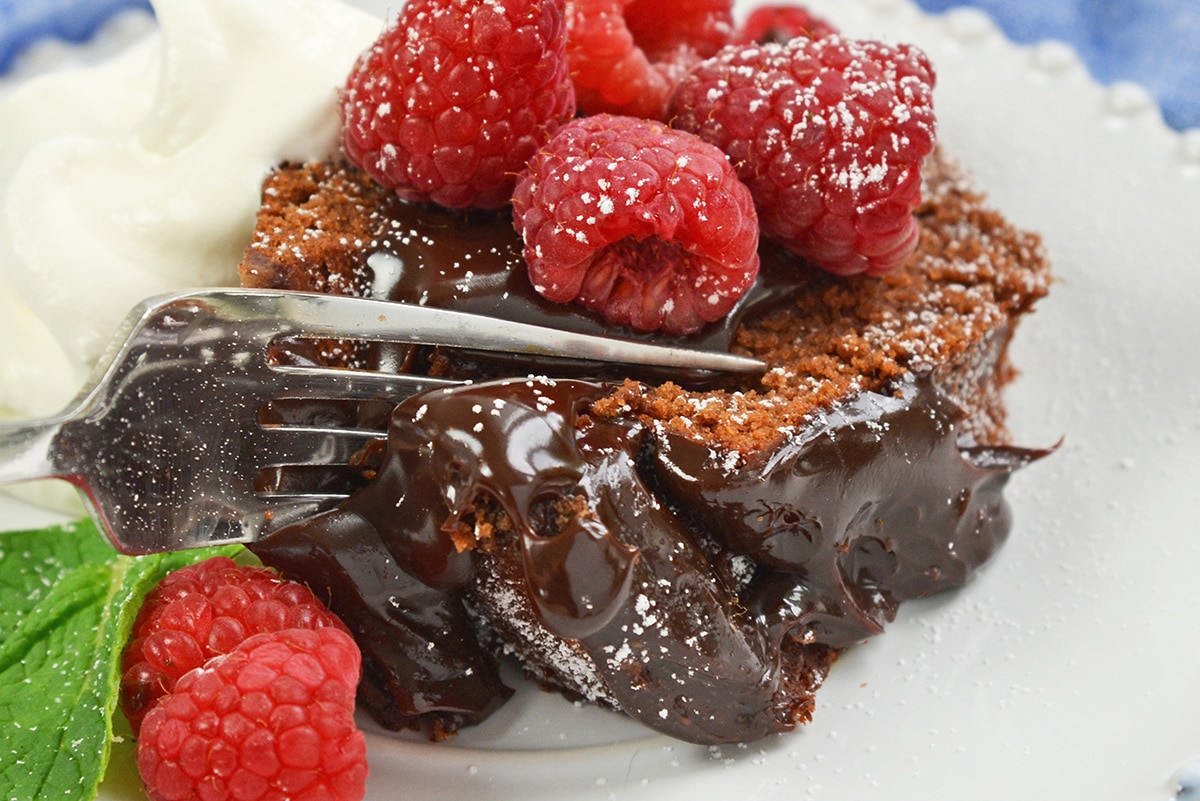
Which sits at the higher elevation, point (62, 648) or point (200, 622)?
point (200, 622)

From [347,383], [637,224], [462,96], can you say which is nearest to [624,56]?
[462,96]

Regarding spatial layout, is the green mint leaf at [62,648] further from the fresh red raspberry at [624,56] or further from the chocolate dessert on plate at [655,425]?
the fresh red raspberry at [624,56]

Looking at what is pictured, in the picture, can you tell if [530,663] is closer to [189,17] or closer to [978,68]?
[189,17]

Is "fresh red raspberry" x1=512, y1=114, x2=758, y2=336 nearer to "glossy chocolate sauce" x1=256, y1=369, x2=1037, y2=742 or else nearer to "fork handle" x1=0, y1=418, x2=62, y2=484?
"glossy chocolate sauce" x1=256, y1=369, x2=1037, y2=742

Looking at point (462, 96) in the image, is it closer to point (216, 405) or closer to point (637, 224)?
point (637, 224)

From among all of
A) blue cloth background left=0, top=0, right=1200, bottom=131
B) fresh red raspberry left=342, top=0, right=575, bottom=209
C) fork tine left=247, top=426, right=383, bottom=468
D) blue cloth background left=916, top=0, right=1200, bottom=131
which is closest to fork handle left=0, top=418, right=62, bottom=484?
fork tine left=247, top=426, right=383, bottom=468

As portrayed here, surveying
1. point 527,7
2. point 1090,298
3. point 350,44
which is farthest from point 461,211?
point 1090,298
